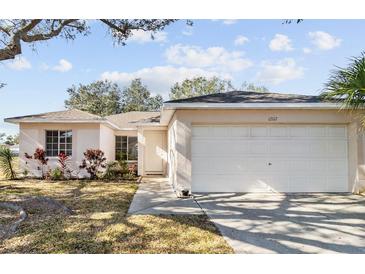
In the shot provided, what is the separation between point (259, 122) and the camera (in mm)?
10922

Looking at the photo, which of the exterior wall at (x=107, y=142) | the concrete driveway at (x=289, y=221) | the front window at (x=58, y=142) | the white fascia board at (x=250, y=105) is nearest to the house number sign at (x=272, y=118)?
the white fascia board at (x=250, y=105)

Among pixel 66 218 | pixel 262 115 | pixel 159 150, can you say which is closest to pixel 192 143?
pixel 262 115

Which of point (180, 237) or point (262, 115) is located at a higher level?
point (262, 115)

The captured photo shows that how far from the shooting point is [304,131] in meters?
11.1

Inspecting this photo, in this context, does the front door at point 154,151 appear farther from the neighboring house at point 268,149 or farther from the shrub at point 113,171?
the neighboring house at point 268,149

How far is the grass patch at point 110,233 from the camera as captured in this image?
16.8 ft

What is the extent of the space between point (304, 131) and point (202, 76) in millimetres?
32529

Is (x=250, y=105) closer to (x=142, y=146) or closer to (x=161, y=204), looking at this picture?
(x=161, y=204)

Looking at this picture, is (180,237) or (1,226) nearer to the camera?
(180,237)

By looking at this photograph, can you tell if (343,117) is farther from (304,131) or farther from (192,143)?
(192,143)

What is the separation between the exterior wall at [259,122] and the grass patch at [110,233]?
289cm
